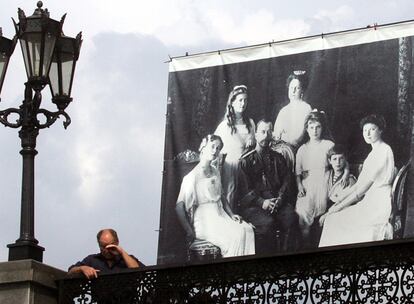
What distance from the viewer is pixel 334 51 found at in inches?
1155

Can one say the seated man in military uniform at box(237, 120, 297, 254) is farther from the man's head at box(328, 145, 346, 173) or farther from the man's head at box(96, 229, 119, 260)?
the man's head at box(96, 229, 119, 260)

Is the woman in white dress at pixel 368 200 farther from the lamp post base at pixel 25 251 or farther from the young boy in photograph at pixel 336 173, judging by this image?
the lamp post base at pixel 25 251

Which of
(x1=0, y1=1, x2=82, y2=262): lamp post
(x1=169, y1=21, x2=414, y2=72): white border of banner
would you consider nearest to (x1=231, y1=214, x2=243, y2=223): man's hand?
(x1=169, y1=21, x2=414, y2=72): white border of banner

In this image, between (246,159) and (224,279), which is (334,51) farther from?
(224,279)

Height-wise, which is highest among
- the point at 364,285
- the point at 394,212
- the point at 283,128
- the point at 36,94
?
the point at 283,128

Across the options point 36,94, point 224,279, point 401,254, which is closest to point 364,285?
point 401,254

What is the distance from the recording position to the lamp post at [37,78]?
1614cm

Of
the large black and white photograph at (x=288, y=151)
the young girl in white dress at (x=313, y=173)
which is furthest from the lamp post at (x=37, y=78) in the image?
the young girl in white dress at (x=313, y=173)

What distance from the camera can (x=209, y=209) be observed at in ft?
96.7

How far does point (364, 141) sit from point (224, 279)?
13.6 metres

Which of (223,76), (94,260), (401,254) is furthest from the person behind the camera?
(223,76)

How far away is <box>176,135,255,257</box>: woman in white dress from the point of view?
29.0 meters

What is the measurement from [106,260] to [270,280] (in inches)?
70.9

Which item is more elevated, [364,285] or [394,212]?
[394,212]
